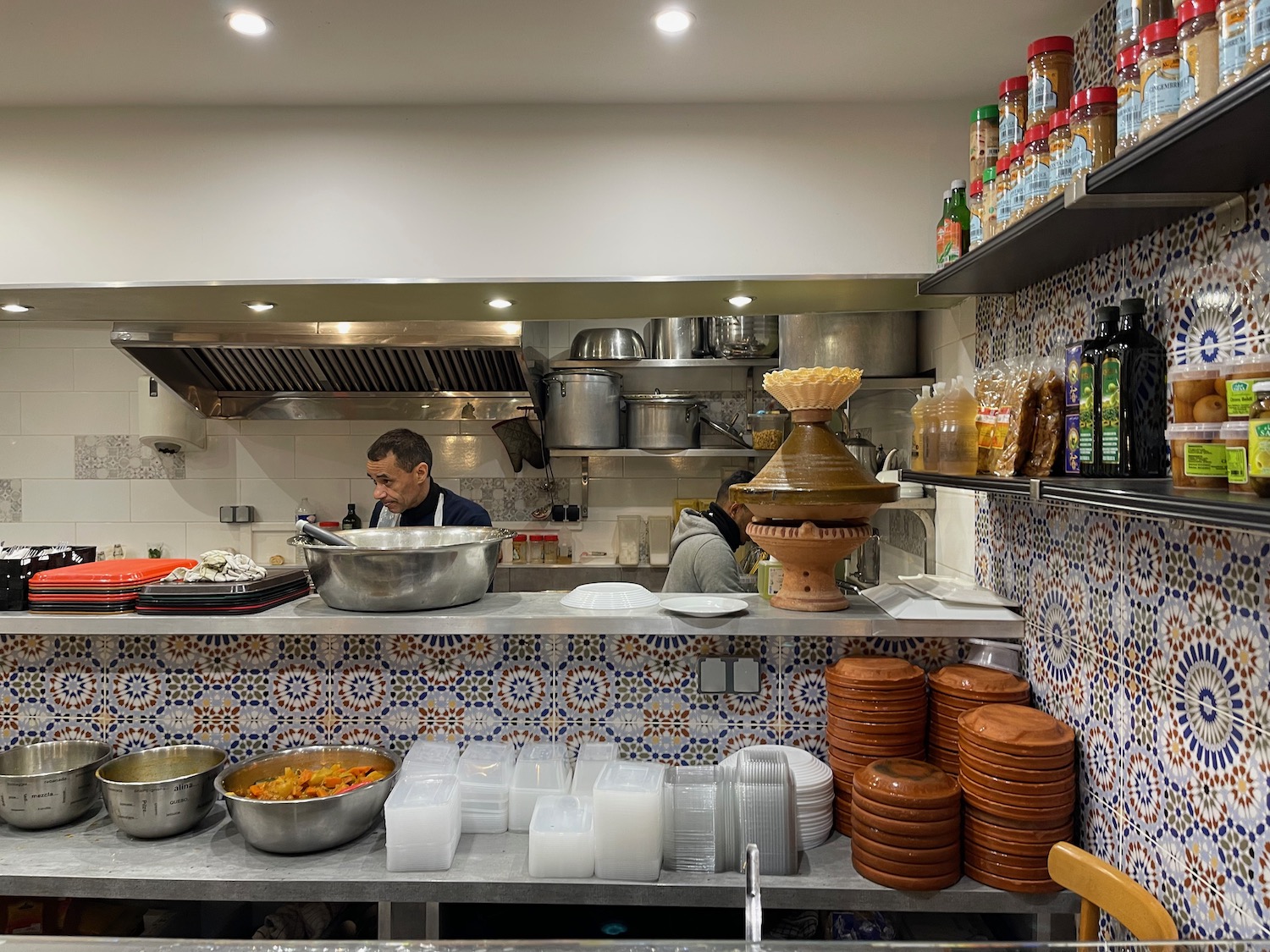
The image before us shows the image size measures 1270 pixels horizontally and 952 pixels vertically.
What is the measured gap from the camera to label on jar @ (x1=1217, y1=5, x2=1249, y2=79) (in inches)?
41.5

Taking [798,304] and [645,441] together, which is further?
[645,441]

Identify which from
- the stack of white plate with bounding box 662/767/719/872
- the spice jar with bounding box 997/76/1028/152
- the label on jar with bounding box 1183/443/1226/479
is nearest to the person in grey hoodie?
the stack of white plate with bounding box 662/767/719/872

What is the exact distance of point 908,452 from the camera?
3.76 m

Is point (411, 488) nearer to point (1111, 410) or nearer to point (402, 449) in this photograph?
point (402, 449)

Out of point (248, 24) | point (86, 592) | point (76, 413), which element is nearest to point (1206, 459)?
point (248, 24)

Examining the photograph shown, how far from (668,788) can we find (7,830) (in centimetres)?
168

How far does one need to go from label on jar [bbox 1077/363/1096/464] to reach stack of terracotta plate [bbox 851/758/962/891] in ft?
2.56

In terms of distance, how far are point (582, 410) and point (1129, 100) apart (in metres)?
3.26

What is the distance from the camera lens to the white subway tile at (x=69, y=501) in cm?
495

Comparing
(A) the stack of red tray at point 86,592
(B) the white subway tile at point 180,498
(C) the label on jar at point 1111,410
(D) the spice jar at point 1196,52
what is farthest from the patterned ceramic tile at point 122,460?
(D) the spice jar at point 1196,52

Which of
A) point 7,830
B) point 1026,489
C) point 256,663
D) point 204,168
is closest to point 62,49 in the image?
point 204,168

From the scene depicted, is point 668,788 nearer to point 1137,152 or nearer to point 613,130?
point 1137,152

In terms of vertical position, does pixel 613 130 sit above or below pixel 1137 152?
above

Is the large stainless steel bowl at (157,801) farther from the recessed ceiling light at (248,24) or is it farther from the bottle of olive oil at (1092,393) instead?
the bottle of olive oil at (1092,393)
